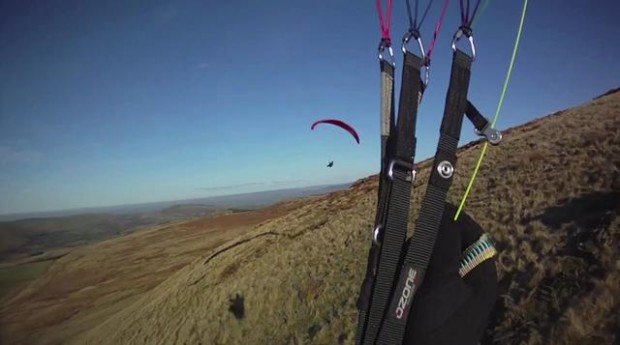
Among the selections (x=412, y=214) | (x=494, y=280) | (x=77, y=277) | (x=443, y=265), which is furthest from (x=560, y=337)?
(x=77, y=277)

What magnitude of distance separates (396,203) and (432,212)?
0.27 m

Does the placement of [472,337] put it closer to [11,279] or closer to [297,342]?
[297,342]

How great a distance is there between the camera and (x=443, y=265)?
9.11 feet

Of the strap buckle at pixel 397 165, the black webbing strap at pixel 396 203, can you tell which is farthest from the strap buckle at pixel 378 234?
the strap buckle at pixel 397 165

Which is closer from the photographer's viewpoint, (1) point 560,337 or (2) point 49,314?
(1) point 560,337

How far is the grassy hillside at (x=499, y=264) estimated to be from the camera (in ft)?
20.7

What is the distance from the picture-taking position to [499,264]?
8164 millimetres

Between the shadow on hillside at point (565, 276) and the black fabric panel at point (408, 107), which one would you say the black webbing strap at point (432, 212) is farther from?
the shadow on hillside at point (565, 276)

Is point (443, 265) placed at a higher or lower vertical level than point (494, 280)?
higher

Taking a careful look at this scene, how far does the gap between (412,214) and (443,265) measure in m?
11.8

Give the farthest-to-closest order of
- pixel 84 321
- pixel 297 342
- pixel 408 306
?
pixel 84 321 → pixel 297 342 → pixel 408 306

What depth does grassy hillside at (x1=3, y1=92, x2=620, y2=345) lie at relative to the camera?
6320mm

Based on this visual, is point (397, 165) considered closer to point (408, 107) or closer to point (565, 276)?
point (408, 107)

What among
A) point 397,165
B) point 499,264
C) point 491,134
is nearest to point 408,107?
point 397,165
